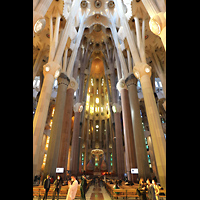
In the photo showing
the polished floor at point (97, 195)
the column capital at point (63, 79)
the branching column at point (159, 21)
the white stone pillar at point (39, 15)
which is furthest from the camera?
the column capital at point (63, 79)

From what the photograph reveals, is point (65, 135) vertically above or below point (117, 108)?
below

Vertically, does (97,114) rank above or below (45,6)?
below

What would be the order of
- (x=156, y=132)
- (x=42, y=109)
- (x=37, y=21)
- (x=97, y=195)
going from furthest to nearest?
(x=97, y=195), (x=42, y=109), (x=156, y=132), (x=37, y=21)

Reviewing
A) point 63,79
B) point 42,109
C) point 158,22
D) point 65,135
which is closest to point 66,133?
point 65,135

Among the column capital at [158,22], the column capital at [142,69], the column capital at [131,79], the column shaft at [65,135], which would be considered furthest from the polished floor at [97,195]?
the column capital at [131,79]

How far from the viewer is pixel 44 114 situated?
848 cm

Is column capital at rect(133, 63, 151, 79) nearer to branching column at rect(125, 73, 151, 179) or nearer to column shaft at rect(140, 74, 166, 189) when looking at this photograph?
column shaft at rect(140, 74, 166, 189)

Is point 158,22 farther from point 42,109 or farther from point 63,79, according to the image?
point 63,79

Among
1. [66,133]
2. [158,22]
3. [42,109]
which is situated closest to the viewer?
[158,22]

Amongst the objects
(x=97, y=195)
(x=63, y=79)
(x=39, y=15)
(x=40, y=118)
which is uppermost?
(x=39, y=15)

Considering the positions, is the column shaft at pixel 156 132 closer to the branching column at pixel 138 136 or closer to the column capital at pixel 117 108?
the branching column at pixel 138 136
